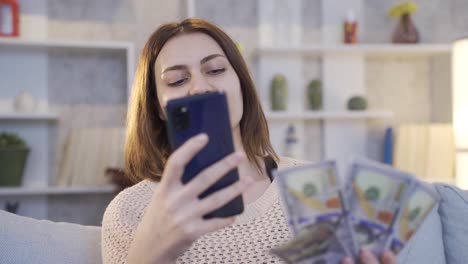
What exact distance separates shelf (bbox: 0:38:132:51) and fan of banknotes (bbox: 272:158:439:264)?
6.11 ft

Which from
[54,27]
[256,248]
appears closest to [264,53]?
[54,27]

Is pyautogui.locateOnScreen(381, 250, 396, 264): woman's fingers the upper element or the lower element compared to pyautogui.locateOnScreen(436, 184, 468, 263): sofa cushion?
upper

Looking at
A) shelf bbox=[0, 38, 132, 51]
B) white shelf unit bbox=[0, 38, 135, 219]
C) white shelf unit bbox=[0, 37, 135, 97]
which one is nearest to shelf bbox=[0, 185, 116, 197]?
white shelf unit bbox=[0, 38, 135, 219]

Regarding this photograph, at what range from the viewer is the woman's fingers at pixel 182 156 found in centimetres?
64

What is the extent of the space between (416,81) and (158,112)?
200 centimetres

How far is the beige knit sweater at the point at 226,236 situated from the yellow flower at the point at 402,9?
1.86 metres

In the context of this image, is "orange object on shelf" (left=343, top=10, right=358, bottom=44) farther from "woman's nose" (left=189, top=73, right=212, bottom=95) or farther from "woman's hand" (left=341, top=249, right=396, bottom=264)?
"woman's hand" (left=341, top=249, right=396, bottom=264)

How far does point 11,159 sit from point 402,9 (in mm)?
2054

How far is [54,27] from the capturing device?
2.48 m

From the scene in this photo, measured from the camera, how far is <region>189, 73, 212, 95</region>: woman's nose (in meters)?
1.04

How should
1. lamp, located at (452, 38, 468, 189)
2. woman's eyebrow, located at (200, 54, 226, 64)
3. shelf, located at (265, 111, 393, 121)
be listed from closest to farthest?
woman's eyebrow, located at (200, 54, 226, 64) → lamp, located at (452, 38, 468, 189) → shelf, located at (265, 111, 393, 121)

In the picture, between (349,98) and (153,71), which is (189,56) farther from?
(349,98)

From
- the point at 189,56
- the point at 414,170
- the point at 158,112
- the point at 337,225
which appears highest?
the point at 189,56

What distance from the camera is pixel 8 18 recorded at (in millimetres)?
2316
